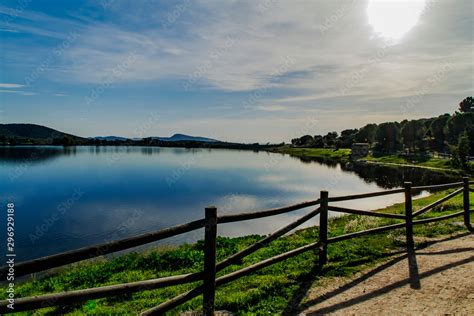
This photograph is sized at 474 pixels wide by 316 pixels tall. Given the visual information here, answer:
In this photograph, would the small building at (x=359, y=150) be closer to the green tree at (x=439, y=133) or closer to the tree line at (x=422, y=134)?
the tree line at (x=422, y=134)

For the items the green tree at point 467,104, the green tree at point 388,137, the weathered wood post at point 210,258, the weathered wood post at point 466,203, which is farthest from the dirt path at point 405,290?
the green tree at point 467,104

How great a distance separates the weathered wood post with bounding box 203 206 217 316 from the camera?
5676 mm

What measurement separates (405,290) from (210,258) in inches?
182

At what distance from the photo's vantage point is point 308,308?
6.34 meters

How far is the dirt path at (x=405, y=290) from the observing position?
6344 mm

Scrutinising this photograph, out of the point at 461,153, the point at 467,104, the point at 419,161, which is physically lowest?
the point at 419,161

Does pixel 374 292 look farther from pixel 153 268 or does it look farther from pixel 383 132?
pixel 383 132

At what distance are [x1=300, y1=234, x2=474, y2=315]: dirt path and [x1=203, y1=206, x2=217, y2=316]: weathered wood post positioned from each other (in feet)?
5.97

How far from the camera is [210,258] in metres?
5.75

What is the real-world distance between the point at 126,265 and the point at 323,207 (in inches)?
306

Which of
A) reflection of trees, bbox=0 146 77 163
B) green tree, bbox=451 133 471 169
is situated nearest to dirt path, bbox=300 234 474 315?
green tree, bbox=451 133 471 169

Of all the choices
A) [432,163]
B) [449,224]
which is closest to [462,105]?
[432,163]

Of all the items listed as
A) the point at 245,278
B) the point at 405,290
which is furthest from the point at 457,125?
the point at 245,278

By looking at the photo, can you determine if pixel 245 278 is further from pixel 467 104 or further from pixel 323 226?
pixel 467 104
